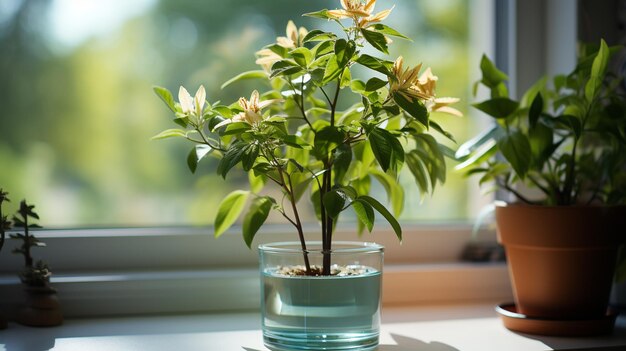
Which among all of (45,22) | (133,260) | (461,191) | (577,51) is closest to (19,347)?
(133,260)

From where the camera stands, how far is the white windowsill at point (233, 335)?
0.99 meters

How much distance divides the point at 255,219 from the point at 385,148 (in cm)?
23

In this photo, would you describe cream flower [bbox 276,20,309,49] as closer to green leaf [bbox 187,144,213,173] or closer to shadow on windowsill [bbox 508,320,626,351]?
green leaf [bbox 187,144,213,173]

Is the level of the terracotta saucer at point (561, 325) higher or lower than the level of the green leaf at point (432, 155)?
lower

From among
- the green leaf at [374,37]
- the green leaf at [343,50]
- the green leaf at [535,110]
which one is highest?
the green leaf at [374,37]

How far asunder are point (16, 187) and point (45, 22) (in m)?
0.32

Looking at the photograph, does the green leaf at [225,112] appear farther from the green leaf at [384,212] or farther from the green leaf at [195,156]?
the green leaf at [384,212]

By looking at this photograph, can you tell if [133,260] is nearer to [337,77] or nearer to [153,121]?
[153,121]

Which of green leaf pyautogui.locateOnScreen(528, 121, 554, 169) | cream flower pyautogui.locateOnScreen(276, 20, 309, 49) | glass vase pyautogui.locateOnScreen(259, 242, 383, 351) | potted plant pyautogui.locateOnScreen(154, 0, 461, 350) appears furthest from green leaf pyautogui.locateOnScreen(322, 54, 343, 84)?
green leaf pyautogui.locateOnScreen(528, 121, 554, 169)

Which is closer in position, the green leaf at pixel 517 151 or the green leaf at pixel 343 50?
the green leaf at pixel 343 50

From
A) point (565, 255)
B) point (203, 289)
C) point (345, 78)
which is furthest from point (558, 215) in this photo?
point (203, 289)

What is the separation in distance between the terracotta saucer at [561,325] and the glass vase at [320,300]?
0.27 m

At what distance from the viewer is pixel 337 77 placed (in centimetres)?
92

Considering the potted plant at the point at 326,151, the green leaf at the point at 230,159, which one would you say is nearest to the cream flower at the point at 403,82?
the potted plant at the point at 326,151
